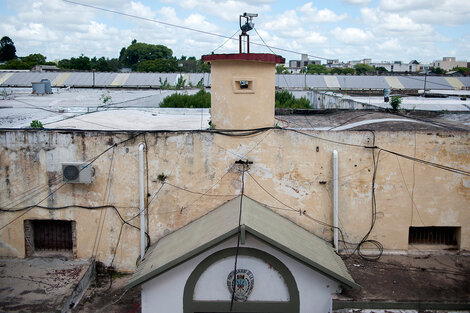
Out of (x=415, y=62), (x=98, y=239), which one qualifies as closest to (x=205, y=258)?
(x=98, y=239)

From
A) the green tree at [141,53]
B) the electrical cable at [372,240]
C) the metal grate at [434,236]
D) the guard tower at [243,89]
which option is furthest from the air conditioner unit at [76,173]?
the green tree at [141,53]

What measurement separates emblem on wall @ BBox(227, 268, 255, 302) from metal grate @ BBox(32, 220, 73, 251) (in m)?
4.90

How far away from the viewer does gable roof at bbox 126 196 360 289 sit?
31.0 feet

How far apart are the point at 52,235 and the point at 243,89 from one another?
637 centimetres

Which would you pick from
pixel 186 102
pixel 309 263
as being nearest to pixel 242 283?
pixel 309 263

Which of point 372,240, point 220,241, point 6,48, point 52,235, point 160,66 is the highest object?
point 6,48

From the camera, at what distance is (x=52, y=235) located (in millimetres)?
12289

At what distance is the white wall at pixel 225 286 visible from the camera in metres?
9.88

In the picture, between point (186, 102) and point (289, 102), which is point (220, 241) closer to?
point (186, 102)

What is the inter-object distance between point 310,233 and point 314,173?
1.53 metres

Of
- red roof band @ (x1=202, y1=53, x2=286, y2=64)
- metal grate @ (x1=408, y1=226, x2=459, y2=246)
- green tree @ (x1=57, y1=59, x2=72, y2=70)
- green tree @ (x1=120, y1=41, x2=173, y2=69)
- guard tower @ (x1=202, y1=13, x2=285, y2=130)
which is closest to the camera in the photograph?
red roof band @ (x1=202, y1=53, x2=286, y2=64)

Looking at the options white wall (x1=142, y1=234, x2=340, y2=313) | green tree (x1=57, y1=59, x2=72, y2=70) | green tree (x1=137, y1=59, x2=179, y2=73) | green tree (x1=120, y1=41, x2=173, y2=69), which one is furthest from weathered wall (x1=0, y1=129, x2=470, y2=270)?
green tree (x1=120, y1=41, x2=173, y2=69)

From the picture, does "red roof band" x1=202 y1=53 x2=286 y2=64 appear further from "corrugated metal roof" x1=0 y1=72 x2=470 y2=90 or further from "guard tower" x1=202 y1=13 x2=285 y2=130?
"corrugated metal roof" x1=0 y1=72 x2=470 y2=90

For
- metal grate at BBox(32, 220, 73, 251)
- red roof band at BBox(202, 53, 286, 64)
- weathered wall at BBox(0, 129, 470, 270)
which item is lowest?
metal grate at BBox(32, 220, 73, 251)
